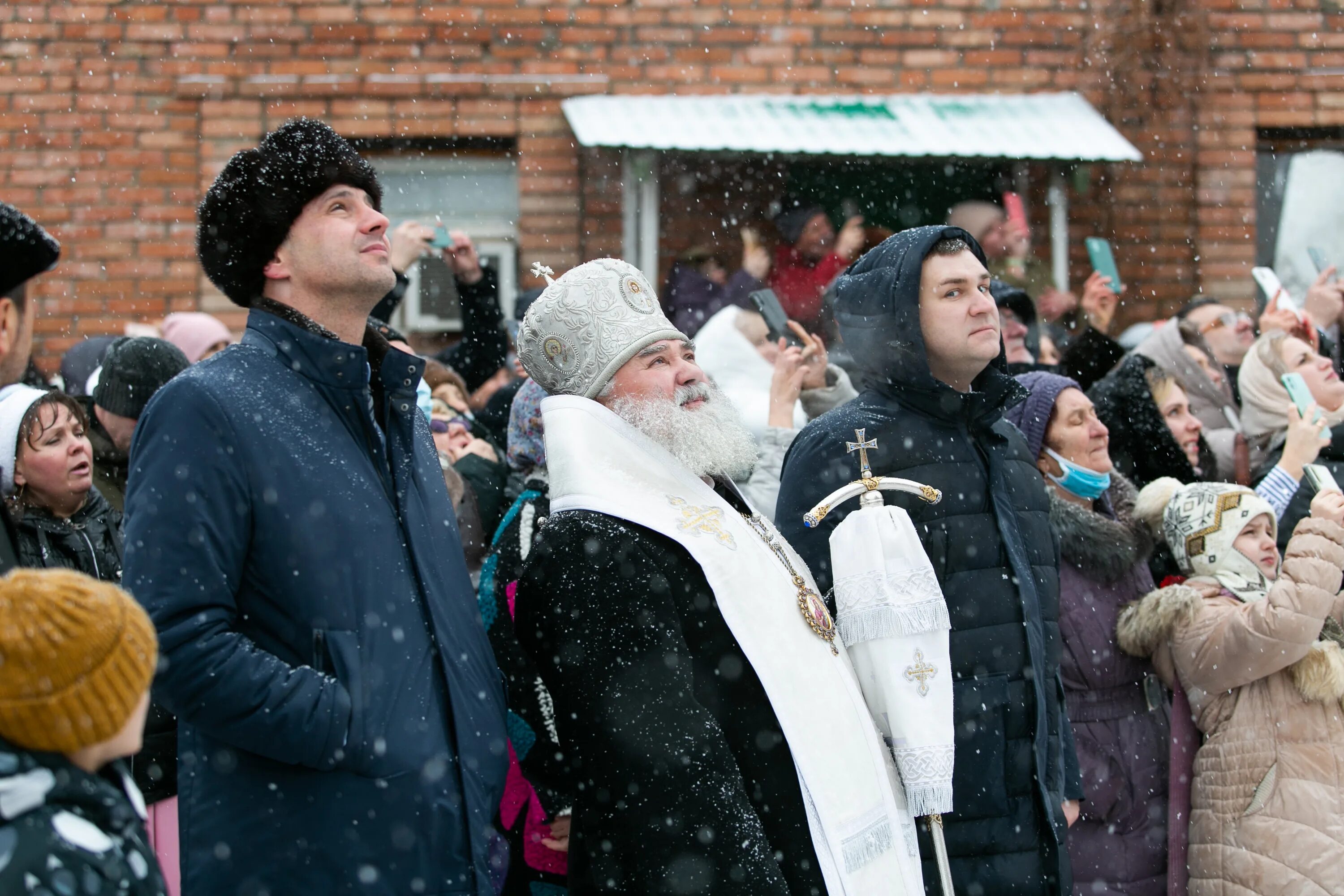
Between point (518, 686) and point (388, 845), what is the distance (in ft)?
1.94

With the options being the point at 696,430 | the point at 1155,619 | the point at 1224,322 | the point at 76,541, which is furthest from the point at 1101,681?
the point at 1224,322

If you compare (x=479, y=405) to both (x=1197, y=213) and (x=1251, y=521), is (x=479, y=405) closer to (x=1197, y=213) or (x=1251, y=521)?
(x=1251, y=521)

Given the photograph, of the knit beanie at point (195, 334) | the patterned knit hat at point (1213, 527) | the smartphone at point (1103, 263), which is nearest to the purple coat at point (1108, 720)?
the patterned knit hat at point (1213, 527)

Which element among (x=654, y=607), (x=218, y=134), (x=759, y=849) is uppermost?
(x=218, y=134)

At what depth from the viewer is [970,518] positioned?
9.58ft

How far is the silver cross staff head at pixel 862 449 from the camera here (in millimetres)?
2768

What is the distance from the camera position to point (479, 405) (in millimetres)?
6125

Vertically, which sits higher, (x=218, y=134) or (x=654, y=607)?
(x=218, y=134)

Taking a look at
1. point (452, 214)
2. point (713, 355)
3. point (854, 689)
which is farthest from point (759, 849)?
point (452, 214)

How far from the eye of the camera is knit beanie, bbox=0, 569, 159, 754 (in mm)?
1524

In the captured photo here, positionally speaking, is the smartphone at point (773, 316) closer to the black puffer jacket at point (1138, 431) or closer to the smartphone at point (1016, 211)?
the black puffer jacket at point (1138, 431)

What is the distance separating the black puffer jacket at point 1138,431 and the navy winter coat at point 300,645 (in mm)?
3247

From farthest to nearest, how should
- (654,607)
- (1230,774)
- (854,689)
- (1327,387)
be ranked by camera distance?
(1327,387), (1230,774), (854,689), (654,607)

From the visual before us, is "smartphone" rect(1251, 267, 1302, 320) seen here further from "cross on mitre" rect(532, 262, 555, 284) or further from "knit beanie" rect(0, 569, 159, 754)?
"knit beanie" rect(0, 569, 159, 754)
